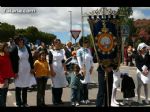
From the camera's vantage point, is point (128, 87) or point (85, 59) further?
point (85, 59)

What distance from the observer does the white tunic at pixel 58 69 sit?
11711 mm

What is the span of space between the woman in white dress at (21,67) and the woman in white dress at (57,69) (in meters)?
0.69

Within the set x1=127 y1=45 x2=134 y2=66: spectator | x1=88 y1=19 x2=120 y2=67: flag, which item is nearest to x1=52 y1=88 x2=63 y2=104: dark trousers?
x1=88 y1=19 x2=120 y2=67: flag

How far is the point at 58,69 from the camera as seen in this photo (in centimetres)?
1189

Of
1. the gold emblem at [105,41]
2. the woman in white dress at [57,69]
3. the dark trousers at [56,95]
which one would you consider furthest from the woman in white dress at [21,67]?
the gold emblem at [105,41]

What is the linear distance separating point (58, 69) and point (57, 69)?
30mm

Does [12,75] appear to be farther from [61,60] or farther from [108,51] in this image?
[108,51]

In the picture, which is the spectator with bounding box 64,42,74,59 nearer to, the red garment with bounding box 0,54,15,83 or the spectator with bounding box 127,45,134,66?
the red garment with bounding box 0,54,15,83

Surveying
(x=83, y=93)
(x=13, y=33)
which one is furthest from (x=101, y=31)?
(x=13, y=33)

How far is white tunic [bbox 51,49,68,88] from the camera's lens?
11711mm

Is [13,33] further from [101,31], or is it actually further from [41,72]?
[101,31]

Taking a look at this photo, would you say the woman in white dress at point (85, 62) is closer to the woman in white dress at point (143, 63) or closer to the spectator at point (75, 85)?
the spectator at point (75, 85)
